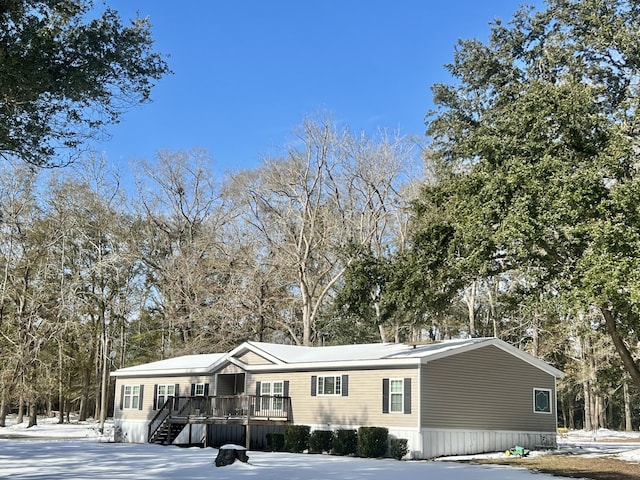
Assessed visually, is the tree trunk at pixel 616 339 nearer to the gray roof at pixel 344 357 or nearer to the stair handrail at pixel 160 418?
the gray roof at pixel 344 357

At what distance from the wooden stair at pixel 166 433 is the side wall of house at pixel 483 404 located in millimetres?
10726

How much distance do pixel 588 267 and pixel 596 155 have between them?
145 inches

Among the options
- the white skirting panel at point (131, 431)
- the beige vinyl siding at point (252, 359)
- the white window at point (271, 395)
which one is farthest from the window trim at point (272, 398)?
the white skirting panel at point (131, 431)

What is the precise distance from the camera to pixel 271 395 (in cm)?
2533

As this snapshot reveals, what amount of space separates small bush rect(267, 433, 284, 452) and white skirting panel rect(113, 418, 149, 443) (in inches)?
286

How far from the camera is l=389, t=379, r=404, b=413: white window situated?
2183 cm

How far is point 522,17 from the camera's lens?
25984 mm

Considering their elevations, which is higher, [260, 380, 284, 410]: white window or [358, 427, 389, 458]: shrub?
[260, 380, 284, 410]: white window

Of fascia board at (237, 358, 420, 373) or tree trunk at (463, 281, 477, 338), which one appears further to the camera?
tree trunk at (463, 281, 477, 338)

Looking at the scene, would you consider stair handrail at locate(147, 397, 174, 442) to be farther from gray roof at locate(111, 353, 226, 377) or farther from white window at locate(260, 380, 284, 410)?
white window at locate(260, 380, 284, 410)

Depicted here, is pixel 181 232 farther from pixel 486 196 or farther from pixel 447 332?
pixel 486 196

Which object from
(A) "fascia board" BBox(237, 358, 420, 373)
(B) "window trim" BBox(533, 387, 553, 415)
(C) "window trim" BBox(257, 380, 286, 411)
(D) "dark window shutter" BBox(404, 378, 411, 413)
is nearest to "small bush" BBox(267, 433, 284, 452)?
(C) "window trim" BBox(257, 380, 286, 411)

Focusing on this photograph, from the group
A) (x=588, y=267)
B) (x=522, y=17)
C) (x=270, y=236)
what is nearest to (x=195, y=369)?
(x=270, y=236)

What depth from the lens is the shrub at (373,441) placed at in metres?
21.5
